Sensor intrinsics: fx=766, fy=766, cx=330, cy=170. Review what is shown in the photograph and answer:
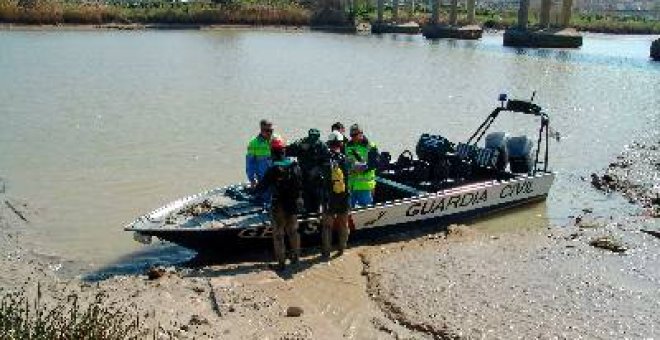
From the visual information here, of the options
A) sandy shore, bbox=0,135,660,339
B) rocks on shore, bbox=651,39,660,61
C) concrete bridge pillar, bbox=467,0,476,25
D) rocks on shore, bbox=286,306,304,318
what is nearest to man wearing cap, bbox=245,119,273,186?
sandy shore, bbox=0,135,660,339

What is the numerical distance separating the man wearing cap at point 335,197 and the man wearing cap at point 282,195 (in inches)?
23.3

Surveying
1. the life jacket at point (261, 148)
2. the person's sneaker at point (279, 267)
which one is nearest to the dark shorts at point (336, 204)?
the person's sneaker at point (279, 267)

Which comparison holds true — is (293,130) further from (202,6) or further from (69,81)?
(202,6)

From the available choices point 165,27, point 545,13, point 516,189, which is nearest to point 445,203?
point 516,189

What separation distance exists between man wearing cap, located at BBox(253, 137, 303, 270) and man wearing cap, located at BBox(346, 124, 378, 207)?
5.20ft

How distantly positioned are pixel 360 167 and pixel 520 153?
470 centimetres

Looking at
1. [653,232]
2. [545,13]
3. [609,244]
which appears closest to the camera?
[609,244]

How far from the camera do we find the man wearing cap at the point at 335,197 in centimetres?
1090

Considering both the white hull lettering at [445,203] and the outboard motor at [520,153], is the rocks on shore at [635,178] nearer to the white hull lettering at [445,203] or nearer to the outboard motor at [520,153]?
the outboard motor at [520,153]

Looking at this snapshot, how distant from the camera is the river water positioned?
14805 millimetres

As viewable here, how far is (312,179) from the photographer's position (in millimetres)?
10938

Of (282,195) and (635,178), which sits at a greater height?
(282,195)

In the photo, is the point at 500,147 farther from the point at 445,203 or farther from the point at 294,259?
the point at 294,259

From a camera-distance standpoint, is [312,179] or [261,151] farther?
[261,151]
